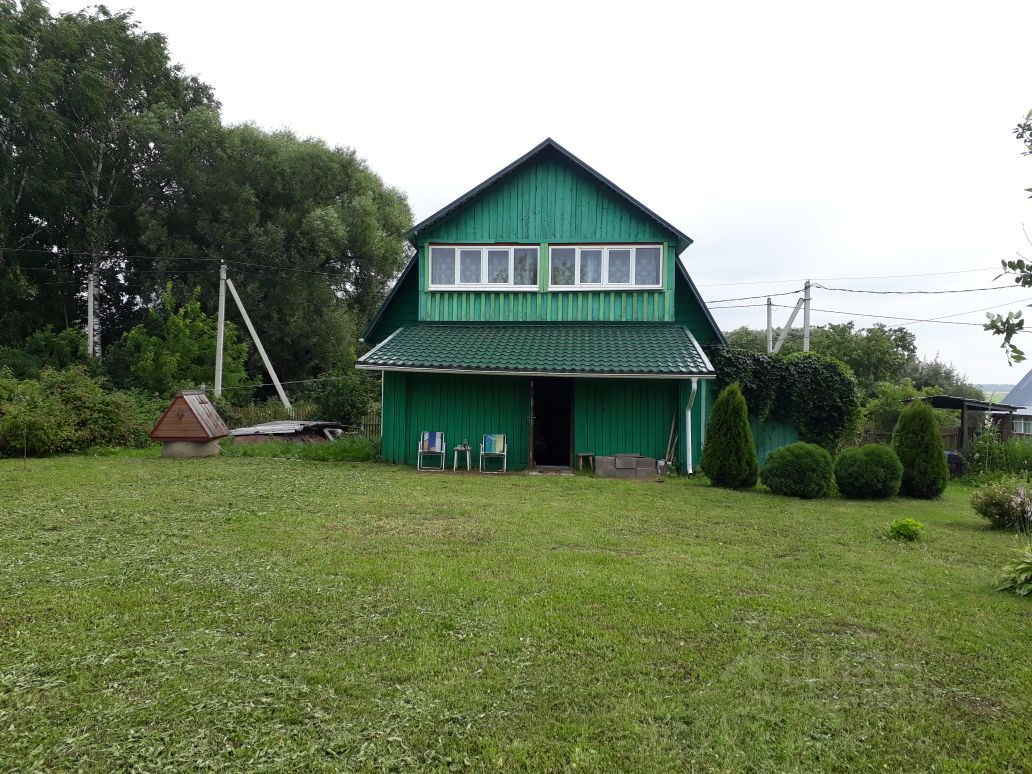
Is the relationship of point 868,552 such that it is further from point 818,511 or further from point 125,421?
point 125,421

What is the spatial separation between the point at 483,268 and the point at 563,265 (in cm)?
191

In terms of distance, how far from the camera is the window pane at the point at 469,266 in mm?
15781

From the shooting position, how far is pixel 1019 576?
5.78 metres

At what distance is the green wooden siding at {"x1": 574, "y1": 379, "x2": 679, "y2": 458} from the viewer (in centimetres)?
1416

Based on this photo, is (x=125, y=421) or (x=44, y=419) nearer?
(x=44, y=419)

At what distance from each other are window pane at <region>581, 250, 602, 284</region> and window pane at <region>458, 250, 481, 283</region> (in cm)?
250

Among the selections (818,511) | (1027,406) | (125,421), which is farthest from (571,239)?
(1027,406)

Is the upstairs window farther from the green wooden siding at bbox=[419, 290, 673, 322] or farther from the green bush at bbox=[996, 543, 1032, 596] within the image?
the green bush at bbox=[996, 543, 1032, 596]

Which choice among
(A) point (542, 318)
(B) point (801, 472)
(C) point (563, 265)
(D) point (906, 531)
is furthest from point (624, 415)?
(D) point (906, 531)

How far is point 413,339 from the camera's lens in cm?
1507

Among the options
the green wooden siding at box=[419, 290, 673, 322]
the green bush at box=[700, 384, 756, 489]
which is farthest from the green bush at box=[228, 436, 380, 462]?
the green bush at box=[700, 384, 756, 489]

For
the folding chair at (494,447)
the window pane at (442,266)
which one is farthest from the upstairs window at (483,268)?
the folding chair at (494,447)

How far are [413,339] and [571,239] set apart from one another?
171 inches

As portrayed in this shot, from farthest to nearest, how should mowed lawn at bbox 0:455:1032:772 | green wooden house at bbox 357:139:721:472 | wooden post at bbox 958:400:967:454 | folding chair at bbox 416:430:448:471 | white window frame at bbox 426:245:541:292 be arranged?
wooden post at bbox 958:400:967:454, white window frame at bbox 426:245:541:292, green wooden house at bbox 357:139:721:472, folding chair at bbox 416:430:448:471, mowed lawn at bbox 0:455:1032:772
